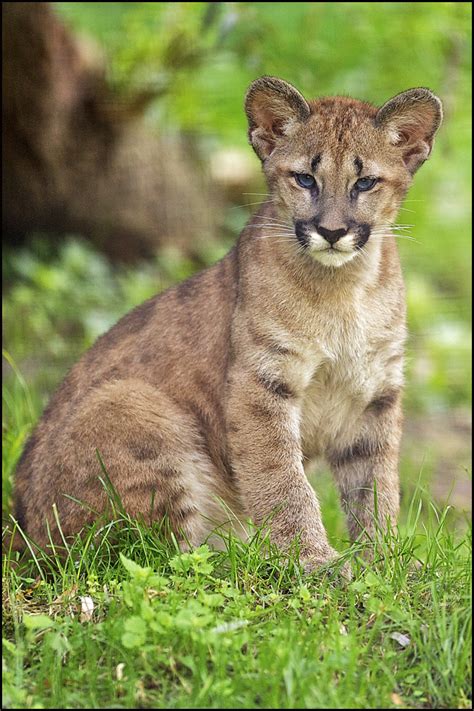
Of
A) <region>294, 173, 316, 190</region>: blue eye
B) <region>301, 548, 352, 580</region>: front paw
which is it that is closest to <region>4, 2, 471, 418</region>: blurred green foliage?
<region>294, 173, 316, 190</region>: blue eye

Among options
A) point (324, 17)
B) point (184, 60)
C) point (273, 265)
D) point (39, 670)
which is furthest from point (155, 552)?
point (184, 60)

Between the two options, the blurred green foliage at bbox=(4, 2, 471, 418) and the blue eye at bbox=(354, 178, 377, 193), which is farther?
the blurred green foliage at bbox=(4, 2, 471, 418)

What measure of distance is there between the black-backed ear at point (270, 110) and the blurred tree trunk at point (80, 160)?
18.0 ft

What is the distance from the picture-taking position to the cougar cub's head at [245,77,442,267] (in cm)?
515

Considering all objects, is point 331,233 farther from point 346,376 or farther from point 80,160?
point 80,160

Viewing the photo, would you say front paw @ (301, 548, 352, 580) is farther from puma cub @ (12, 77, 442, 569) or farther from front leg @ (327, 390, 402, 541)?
front leg @ (327, 390, 402, 541)

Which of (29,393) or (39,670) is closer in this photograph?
(39,670)

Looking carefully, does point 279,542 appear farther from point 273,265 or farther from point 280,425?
point 273,265

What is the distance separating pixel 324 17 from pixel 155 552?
549 centimetres

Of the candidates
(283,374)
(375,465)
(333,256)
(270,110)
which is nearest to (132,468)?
(283,374)

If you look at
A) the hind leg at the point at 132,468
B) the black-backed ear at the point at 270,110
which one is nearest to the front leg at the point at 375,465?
the hind leg at the point at 132,468

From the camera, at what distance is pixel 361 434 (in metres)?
5.68

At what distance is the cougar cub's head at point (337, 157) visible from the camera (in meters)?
5.15

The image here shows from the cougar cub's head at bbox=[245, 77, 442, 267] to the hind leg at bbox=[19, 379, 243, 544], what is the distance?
1180mm
